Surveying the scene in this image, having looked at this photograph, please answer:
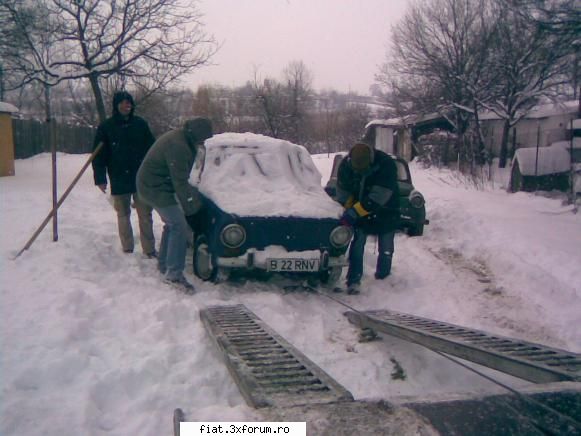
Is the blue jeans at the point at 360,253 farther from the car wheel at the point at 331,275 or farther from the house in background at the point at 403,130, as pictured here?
the house in background at the point at 403,130

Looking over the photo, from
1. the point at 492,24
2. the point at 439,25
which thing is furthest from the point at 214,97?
the point at 492,24

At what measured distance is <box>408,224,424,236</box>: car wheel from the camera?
9.96 m

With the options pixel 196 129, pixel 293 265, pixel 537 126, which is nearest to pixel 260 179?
pixel 196 129

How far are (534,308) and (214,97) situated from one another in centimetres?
3100

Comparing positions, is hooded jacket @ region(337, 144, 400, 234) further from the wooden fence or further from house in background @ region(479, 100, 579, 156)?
house in background @ region(479, 100, 579, 156)

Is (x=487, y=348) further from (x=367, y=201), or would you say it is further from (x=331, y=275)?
(x=367, y=201)

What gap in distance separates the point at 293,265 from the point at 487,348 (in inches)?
97.2

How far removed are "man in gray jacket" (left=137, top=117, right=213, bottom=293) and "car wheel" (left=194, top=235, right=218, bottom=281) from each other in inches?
13.9

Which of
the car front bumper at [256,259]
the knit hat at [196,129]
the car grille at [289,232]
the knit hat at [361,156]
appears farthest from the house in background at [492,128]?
the knit hat at [196,129]

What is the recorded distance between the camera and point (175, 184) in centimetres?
583

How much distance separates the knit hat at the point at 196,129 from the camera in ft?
19.5

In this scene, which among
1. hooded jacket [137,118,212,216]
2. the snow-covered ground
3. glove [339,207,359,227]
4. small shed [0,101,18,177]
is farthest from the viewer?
small shed [0,101,18,177]

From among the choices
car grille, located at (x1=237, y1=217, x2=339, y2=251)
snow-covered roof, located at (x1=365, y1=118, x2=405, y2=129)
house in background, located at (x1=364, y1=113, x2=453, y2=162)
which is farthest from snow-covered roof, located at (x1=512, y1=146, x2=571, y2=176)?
snow-covered roof, located at (x1=365, y1=118, x2=405, y2=129)

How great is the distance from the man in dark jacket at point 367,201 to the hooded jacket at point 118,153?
282 cm
